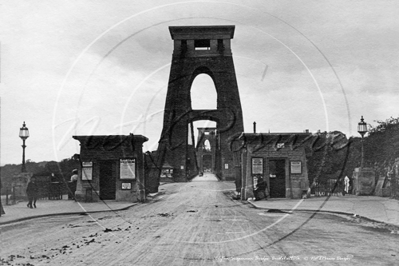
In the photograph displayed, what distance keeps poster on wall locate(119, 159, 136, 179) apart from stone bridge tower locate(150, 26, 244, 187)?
35.5 meters

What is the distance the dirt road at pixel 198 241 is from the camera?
7809 mm

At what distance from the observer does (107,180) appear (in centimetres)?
2334

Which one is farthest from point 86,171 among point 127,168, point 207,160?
point 207,160

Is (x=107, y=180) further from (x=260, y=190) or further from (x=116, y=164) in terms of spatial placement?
(x=260, y=190)

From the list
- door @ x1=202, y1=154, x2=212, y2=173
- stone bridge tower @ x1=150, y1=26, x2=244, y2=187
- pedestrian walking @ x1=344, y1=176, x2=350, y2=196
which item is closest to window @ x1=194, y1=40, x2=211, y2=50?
stone bridge tower @ x1=150, y1=26, x2=244, y2=187

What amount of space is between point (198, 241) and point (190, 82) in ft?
177

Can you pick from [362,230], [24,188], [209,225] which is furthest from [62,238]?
[24,188]

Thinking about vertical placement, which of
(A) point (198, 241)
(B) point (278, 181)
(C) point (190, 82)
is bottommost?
(A) point (198, 241)

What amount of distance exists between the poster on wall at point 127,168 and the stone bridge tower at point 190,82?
117 ft

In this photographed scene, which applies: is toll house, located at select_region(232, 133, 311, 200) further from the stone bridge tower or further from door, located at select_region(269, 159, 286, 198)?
the stone bridge tower

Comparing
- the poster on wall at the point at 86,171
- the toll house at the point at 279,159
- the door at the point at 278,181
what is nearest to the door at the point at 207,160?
the door at the point at 278,181

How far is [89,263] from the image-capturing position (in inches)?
295

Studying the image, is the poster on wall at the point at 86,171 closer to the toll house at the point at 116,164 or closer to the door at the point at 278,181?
the toll house at the point at 116,164

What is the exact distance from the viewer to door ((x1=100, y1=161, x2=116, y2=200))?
23188mm
